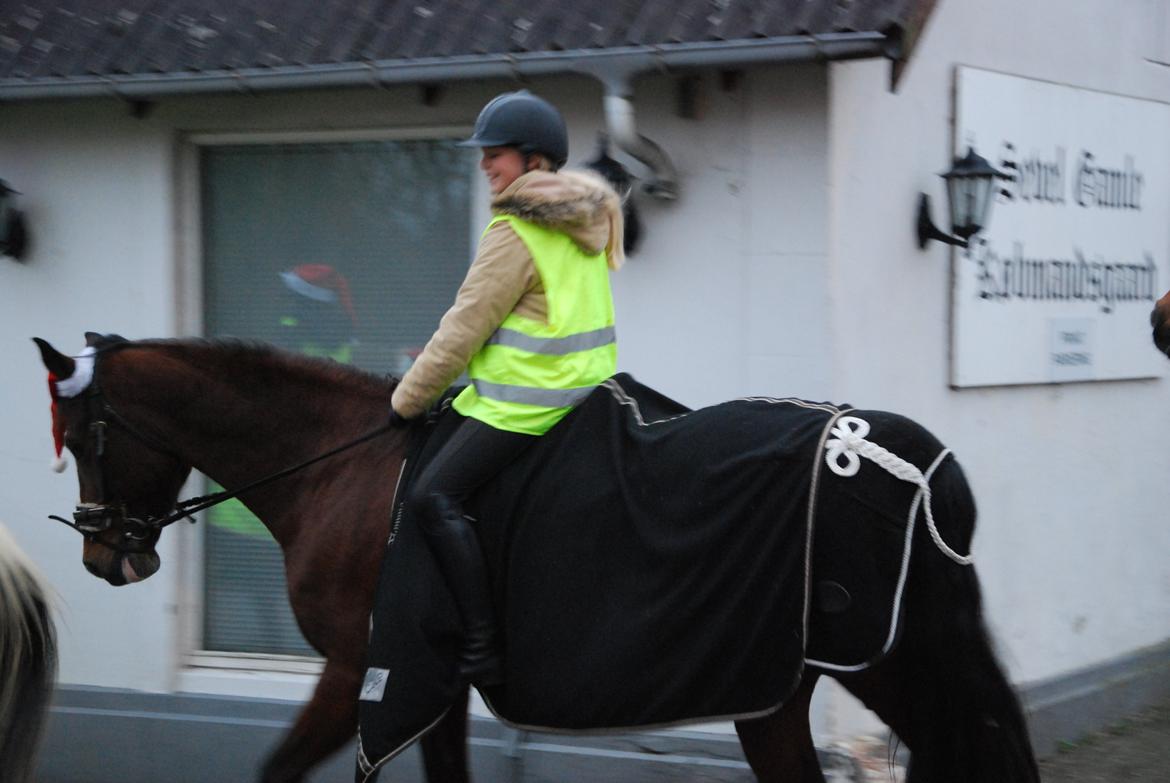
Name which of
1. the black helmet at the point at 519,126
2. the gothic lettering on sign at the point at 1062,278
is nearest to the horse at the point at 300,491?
the black helmet at the point at 519,126

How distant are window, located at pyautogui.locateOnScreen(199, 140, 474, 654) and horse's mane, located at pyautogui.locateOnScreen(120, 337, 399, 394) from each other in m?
1.85

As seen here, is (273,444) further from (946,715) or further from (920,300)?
(920,300)

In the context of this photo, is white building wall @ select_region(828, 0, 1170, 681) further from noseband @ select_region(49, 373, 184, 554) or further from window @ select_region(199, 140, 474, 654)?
noseband @ select_region(49, 373, 184, 554)

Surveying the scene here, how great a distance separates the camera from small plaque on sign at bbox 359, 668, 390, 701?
155 inches

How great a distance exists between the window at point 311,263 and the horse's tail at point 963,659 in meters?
3.25

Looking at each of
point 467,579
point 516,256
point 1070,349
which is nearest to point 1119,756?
point 1070,349

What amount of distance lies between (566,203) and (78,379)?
1.76 meters

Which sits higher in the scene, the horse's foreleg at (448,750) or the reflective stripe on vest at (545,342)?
the reflective stripe on vest at (545,342)

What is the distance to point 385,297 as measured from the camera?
6.51m

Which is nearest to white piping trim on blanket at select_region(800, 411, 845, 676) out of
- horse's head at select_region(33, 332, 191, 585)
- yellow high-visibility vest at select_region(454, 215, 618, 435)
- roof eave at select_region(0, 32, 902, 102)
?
yellow high-visibility vest at select_region(454, 215, 618, 435)

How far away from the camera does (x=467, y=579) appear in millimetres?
3881

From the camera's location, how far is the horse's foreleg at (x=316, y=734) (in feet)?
13.4

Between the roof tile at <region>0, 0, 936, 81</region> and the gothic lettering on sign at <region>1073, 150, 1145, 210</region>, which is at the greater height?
the roof tile at <region>0, 0, 936, 81</region>

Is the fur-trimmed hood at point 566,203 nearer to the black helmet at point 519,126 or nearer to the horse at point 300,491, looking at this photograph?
the black helmet at point 519,126
